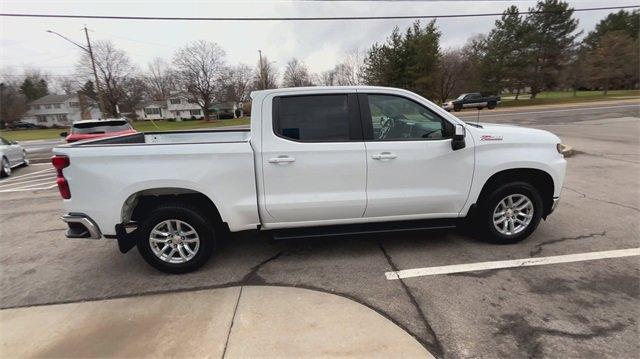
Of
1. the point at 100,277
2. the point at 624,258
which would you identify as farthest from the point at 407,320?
the point at 100,277

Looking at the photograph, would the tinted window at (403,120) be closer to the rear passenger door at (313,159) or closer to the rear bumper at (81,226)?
the rear passenger door at (313,159)

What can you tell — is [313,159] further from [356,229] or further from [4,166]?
[4,166]

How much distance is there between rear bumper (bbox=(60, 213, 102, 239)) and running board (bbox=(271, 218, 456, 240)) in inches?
70.8

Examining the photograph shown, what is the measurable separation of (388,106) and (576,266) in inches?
102

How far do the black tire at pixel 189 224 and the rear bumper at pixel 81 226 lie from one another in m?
0.41

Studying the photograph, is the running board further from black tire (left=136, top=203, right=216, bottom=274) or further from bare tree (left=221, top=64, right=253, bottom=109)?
bare tree (left=221, top=64, right=253, bottom=109)

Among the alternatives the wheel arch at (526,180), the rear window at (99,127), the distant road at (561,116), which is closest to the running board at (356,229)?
the wheel arch at (526,180)

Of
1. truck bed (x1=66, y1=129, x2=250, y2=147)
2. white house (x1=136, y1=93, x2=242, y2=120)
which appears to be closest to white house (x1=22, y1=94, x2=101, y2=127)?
white house (x1=136, y1=93, x2=242, y2=120)

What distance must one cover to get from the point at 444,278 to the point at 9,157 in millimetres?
14468

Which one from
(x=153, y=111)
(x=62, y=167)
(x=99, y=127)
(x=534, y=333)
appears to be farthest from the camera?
(x=153, y=111)

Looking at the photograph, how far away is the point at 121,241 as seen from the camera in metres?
3.54

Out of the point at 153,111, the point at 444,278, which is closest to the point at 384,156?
the point at 444,278

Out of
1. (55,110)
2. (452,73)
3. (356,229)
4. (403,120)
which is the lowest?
(356,229)

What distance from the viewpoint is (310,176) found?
11.7 ft
